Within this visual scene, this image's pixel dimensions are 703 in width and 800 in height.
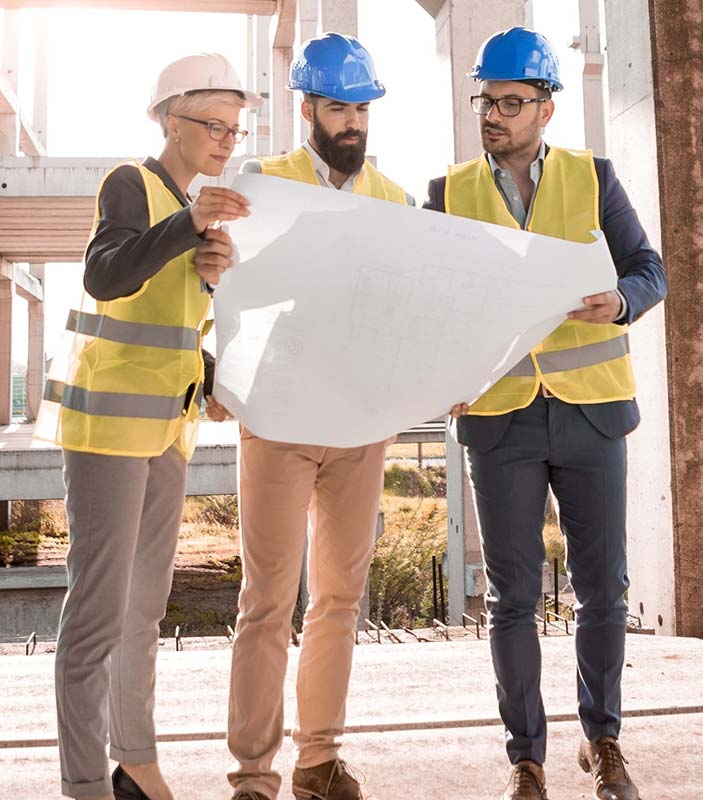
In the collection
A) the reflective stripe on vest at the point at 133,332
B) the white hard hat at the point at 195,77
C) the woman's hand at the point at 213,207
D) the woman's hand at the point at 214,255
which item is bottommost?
the reflective stripe on vest at the point at 133,332

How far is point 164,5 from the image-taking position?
1830cm

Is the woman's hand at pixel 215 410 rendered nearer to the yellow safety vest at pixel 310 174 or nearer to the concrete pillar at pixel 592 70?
the yellow safety vest at pixel 310 174

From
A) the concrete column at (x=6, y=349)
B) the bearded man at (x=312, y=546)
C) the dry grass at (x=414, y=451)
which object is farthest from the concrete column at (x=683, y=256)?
the dry grass at (x=414, y=451)

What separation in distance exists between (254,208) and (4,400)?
1139 inches

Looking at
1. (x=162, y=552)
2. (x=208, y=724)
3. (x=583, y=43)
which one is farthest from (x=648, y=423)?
(x=583, y=43)

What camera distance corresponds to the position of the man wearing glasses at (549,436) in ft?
8.54

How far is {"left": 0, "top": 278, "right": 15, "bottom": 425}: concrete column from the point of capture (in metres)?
27.4

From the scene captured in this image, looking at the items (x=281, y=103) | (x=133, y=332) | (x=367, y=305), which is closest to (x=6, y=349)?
(x=281, y=103)

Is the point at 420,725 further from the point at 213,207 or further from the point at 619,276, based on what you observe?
the point at 213,207

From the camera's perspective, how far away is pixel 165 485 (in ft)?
8.09

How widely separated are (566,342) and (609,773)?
126 centimetres

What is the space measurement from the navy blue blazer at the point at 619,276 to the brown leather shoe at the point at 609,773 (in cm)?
91

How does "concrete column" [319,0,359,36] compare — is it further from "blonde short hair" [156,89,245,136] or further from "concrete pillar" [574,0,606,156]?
"blonde short hair" [156,89,245,136]

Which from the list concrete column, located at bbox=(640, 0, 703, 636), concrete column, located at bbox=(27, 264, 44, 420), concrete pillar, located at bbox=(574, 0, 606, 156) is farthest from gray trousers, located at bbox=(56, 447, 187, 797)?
concrete column, located at bbox=(27, 264, 44, 420)
